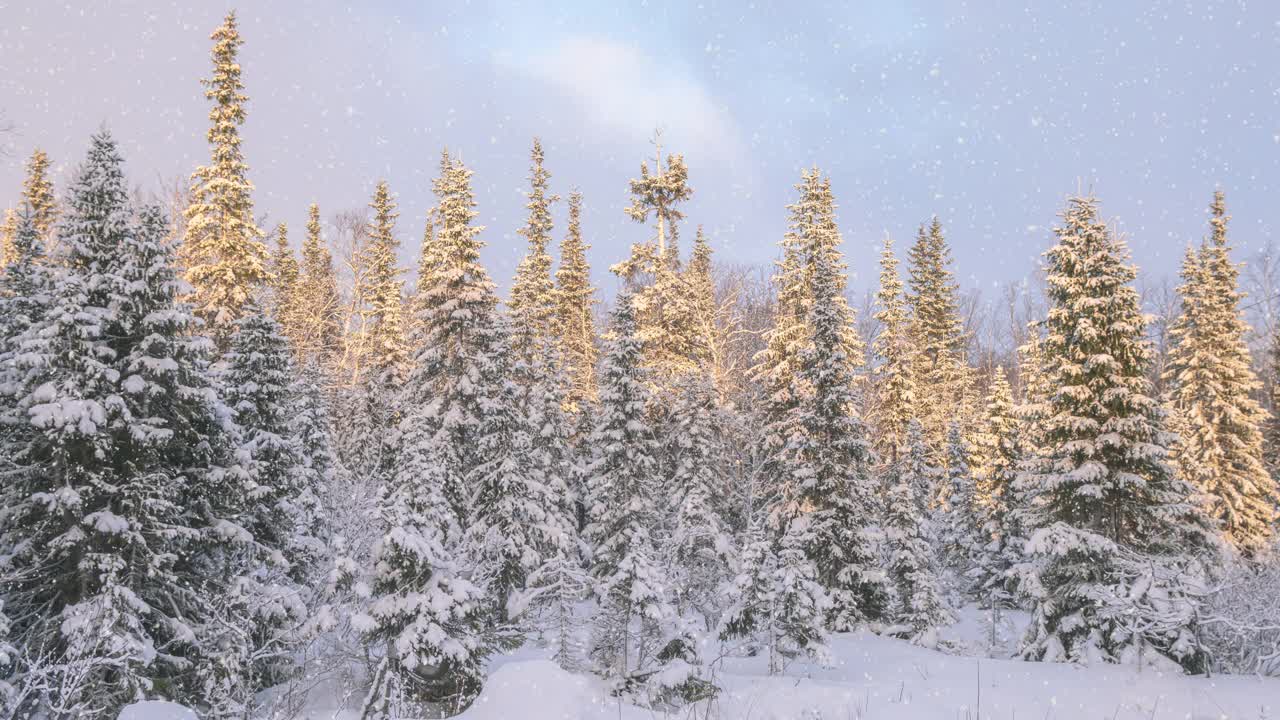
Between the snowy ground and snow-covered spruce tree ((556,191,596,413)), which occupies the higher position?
snow-covered spruce tree ((556,191,596,413))

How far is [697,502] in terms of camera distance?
23.6 meters

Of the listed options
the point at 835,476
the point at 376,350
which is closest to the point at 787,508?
the point at 835,476

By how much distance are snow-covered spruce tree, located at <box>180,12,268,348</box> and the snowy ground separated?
14.3 metres

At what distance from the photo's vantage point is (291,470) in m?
17.5

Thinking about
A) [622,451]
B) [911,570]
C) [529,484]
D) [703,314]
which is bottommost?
[911,570]

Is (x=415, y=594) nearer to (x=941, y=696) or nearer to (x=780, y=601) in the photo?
(x=780, y=601)

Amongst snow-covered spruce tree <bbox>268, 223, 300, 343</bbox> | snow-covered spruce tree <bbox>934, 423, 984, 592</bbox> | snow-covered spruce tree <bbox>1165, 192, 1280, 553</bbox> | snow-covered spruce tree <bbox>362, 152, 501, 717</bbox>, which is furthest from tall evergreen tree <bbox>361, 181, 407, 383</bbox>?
snow-covered spruce tree <bbox>1165, 192, 1280, 553</bbox>

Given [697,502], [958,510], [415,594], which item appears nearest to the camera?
[415,594]

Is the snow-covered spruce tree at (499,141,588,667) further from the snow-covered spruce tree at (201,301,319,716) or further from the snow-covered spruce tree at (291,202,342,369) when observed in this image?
the snow-covered spruce tree at (291,202,342,369)

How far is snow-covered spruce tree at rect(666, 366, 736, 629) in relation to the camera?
24.2 meters

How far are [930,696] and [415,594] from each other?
9.97 metres

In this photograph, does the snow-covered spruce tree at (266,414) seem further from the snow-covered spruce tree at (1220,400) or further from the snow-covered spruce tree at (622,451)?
the snow-covered spruce tree at (1220,400)

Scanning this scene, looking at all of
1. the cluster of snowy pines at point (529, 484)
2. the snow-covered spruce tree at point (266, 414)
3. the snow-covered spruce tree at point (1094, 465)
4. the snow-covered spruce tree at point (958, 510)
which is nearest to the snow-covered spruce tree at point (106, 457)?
the cluster of snowy pines at point (529, 484)

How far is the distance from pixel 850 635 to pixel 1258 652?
33.1ft
